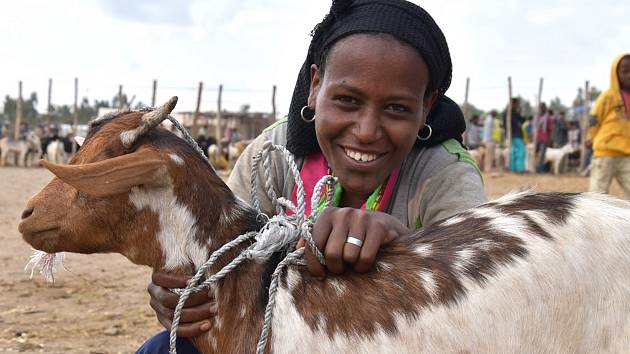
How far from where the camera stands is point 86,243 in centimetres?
253

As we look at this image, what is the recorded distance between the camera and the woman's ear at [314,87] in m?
2.91

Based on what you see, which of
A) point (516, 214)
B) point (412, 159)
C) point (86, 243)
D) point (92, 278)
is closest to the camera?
point (516, 214)

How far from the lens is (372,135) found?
261cm

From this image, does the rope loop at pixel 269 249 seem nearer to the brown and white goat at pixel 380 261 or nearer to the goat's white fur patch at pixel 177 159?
the brown and white goat at pixel 380 261

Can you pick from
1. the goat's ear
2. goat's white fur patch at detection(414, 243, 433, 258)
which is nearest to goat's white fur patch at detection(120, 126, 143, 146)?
the goat's ear

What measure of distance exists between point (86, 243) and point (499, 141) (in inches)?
923

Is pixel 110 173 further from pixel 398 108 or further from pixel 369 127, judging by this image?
pixel 398 108

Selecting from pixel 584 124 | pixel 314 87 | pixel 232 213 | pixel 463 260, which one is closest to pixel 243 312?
pixel 232 213

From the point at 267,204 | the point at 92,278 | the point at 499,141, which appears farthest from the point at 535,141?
the point at 267,204

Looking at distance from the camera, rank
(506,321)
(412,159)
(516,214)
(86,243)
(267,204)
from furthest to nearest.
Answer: (267,204) < (412,159) < (86,243) < (516,214) < (506,321)

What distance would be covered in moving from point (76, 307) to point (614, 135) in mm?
5955

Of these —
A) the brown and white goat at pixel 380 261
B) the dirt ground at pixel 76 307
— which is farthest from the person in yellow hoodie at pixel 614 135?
the brown and white goat at pixel 380 261

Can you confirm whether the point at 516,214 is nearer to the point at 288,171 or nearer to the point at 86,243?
the point at 288,171

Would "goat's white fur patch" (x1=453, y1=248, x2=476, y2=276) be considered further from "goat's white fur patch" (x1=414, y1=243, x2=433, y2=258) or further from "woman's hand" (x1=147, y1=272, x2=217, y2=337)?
"woman's hand" (x1=147, y1=272, x2=217, y2=337)
